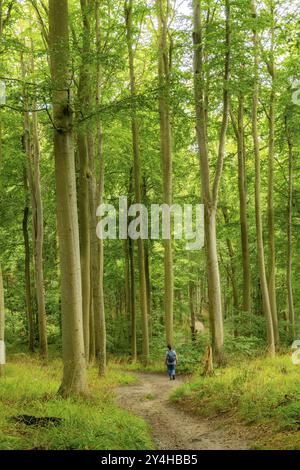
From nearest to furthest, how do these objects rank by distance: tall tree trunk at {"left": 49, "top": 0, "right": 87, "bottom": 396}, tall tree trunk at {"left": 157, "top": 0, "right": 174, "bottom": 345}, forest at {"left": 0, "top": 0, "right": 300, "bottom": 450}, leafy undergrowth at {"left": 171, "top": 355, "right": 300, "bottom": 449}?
leafy undergrowth at {"left": 171, "top": 355, "right": 300, "bottom": 449} < forest at {"left": 0, "top": 0, "right": 300, "bottom": 450} < tall tree trunk at {"left": 49, "top": 0, "right": 87, "bottom": 396} < tall tree trunk at {"left": 157, "top": 0, "right": 174, "bottom": 345}

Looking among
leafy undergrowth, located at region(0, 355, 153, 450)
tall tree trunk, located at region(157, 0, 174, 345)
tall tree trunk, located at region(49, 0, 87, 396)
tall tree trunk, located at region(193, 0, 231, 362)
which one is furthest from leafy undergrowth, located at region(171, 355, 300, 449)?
tall tree trunk, located at region(157, 0, 174, 345)

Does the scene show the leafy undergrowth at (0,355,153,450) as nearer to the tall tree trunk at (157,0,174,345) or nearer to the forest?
the forest

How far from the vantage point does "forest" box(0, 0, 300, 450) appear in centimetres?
828

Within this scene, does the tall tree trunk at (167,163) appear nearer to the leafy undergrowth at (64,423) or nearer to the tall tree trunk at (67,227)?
the leafy undergrowth at (64,423)

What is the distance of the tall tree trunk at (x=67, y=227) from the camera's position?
Answer: 8.87m

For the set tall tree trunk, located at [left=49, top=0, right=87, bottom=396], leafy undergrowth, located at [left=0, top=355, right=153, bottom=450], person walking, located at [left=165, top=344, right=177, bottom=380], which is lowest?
person walking, located at [left=165, top=344, right=177, bottom=380]

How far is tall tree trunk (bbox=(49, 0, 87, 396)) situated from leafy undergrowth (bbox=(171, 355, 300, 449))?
10.2 feet

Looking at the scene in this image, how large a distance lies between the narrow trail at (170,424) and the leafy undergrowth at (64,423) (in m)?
0.55

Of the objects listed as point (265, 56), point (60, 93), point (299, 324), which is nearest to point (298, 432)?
point (60, 93)

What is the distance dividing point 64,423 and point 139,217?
49.2ft

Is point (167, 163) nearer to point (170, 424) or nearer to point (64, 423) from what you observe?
point (170, 424)

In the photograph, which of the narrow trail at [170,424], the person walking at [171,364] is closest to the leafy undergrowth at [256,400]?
the narrow trail at [170,424]

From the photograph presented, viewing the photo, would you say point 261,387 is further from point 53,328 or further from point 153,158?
point 53,328
